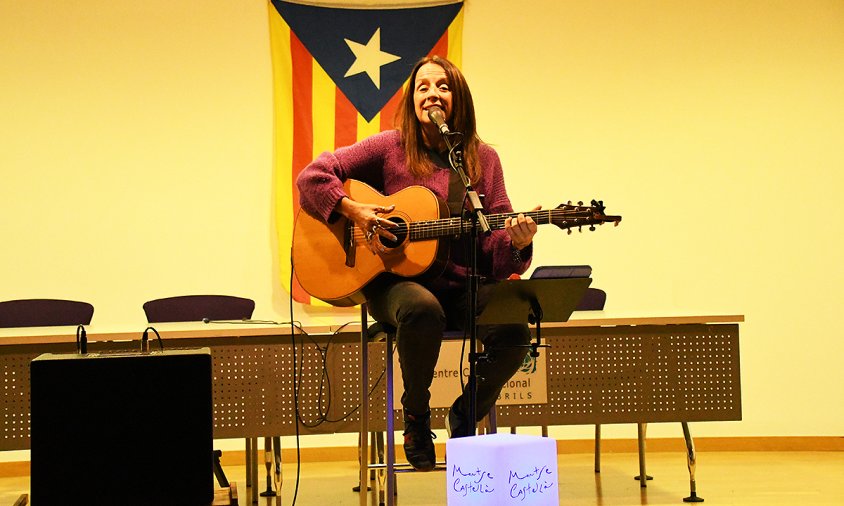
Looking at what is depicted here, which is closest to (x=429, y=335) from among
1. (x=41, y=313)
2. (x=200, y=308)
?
(x=200, y=308)

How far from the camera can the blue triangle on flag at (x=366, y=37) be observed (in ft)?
18.0

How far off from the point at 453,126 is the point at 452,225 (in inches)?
18.3

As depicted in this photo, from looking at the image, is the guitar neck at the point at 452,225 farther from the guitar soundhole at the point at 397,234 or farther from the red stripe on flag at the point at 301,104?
the red stripe on flag at the point at 301,104

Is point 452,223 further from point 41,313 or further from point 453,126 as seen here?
point 41,313

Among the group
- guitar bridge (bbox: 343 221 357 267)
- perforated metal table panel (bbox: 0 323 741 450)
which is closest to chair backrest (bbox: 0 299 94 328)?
perforated metal table panel (bbox: 0 323 741 450)

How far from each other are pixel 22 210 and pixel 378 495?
274cm

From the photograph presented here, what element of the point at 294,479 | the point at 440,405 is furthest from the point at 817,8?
the point at 294,479

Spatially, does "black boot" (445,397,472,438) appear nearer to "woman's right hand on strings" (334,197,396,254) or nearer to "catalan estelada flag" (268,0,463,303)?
"woman's right hand on strings" (334,197,396,254)

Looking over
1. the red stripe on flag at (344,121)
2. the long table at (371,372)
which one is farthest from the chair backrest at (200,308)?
the red stripe on flag at (344,121)

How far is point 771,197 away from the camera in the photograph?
5.53 m

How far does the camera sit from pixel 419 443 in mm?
2645

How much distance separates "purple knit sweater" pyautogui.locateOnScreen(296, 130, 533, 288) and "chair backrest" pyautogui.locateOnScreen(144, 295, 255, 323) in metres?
1.51

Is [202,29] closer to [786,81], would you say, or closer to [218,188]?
[218,188]

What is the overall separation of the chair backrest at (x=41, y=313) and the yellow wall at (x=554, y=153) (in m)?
0.91
